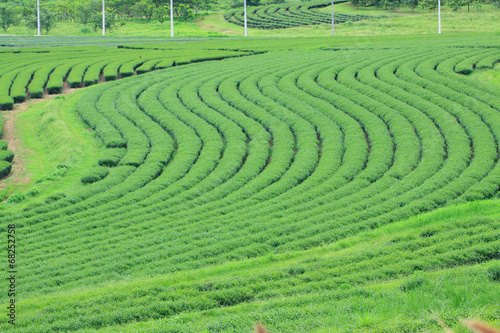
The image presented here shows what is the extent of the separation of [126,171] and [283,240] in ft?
42.3

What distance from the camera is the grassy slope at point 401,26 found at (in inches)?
3140

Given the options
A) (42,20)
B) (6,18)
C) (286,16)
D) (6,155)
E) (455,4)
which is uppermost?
(286,16)

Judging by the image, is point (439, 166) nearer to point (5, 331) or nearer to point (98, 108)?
point (5, 331)

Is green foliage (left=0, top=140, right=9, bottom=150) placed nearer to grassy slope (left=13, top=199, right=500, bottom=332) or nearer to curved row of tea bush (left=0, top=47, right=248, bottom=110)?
curved row of tea bush (left=0, top=47, right=248, bottom=110)

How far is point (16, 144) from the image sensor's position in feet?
114

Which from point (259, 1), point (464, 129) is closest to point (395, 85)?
point (464, 129)

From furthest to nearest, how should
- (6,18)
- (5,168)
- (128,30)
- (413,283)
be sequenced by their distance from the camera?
(128,30) < (6,18) < (5,168) < (413,283)

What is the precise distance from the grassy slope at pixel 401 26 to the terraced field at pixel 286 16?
4.83m

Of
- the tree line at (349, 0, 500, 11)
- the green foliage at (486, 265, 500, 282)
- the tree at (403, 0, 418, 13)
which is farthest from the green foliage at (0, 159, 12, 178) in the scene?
the tree at (403, 0, 418, 13)

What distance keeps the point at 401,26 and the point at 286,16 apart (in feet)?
100.0

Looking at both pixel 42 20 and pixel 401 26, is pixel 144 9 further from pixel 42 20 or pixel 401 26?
pixel 401 26

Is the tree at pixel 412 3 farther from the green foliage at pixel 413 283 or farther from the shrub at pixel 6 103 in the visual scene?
the green foliage at pixel 413 283

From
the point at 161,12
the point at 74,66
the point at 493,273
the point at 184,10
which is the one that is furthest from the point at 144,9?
the point at 493,273

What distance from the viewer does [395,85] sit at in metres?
41.3
